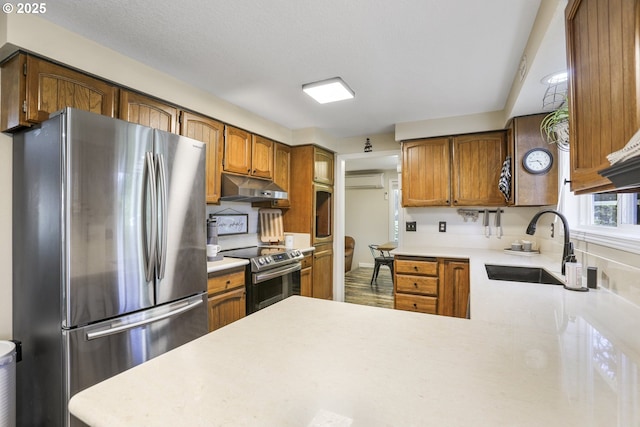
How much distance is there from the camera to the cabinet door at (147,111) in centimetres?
206

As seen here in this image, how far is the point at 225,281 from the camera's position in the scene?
8.07 ft

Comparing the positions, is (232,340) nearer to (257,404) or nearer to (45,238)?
(257,404)

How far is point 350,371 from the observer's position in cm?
71

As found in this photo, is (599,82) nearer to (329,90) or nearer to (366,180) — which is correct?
(329,90)

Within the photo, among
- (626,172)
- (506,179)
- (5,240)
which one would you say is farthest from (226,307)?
(506,179)

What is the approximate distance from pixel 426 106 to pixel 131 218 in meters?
2.71

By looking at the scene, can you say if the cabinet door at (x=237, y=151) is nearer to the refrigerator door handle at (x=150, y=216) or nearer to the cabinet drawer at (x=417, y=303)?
the refrigerator door handle at (x=150, y=216)

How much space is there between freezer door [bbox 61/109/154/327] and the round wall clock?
3.06 m

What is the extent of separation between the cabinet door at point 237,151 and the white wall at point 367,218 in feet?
13.8

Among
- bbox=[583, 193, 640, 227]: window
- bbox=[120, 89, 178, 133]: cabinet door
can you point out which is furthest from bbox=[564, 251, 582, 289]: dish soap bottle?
bbox=[120, 89, 178, 133]: cabinet door

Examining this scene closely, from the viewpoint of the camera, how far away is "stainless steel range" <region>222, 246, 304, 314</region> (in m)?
2.67

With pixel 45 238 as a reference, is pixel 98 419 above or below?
below

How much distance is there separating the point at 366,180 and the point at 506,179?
397cm

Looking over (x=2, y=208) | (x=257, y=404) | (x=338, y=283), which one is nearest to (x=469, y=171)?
(x=338, y=283)
